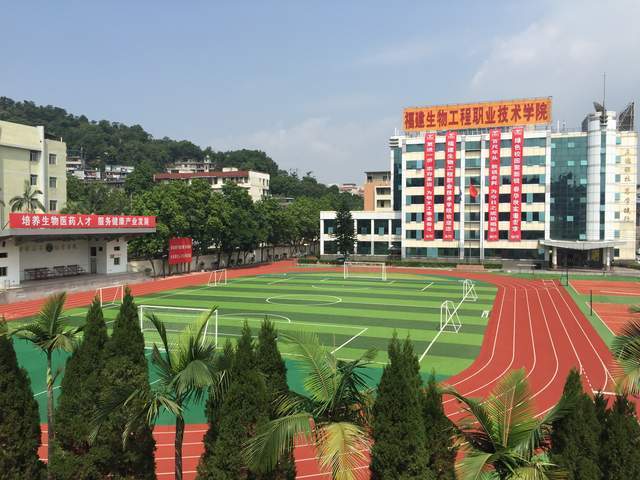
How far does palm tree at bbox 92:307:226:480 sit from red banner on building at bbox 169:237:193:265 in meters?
48.1

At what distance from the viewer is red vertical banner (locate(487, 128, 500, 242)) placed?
6656cm

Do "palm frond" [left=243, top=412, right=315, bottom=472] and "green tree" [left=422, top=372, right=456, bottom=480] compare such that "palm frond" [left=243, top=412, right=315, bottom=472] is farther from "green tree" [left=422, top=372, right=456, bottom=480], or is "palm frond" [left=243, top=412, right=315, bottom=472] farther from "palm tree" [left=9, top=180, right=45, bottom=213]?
"palm tree" [left=9, top=180, right=45, bottom=213]

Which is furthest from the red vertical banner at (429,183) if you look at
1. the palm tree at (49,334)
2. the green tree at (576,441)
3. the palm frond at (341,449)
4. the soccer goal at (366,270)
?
the palm frond at (341,449)

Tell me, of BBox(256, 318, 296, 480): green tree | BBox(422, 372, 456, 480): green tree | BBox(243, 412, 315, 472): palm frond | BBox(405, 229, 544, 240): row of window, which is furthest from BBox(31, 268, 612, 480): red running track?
BBox(405, 229, 544, 240): row of window

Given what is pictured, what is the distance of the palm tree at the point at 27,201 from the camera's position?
49.7 metres

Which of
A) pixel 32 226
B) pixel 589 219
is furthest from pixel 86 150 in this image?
pixel 589 219

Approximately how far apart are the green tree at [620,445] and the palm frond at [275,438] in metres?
4.46

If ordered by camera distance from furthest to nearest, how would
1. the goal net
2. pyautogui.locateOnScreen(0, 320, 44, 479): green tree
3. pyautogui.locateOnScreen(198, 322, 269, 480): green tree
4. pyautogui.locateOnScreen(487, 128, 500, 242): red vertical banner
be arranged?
pyautogui.locateOnScreen(487, 128, 500, 242): red vertical banner, the goal net, pyautogui.locateOnScreen(0, 320, 44, 479): green tree, pyautogui.locateOnScreen(198, 322, 269, 480): green tree

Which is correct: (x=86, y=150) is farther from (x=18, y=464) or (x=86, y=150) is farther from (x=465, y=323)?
(x=18, y=464)

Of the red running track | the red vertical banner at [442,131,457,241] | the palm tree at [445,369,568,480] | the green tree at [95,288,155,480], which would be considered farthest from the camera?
the red vertical banner at [442,131,457,241]

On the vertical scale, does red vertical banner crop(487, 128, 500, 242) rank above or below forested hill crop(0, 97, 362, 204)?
below

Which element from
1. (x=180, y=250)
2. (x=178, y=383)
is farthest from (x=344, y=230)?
(x=178, y=383)

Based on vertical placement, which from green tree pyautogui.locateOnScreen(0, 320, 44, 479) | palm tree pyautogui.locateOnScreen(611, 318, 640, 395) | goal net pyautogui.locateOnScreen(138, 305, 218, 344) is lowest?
goal net pyautogui.locateOnScreen(138, 305, 218, 344)

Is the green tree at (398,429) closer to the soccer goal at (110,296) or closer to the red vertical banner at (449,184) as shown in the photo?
the soccer goal at (110,296)
